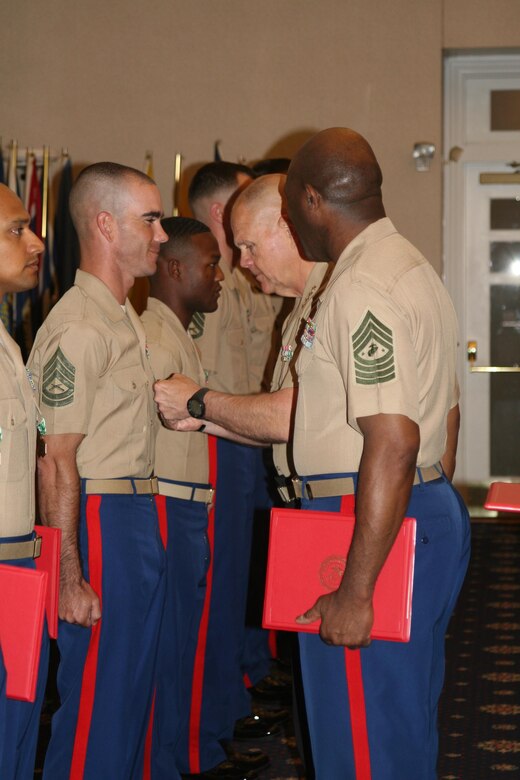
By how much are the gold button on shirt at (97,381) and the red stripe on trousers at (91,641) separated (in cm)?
10

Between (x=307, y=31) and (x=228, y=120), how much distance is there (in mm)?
859

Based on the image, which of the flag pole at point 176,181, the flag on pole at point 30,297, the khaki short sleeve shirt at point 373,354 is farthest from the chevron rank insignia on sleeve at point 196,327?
the flag pole at point 176,181

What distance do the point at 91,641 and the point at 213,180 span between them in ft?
7.44

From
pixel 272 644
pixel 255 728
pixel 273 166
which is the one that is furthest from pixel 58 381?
pixel 273 166

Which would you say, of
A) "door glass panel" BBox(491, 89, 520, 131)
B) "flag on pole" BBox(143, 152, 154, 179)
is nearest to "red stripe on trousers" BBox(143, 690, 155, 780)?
"flag on pole" BBox(143, 152, 154, 179)

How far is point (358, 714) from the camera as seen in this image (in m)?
1.87

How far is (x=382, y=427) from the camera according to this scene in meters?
1.76

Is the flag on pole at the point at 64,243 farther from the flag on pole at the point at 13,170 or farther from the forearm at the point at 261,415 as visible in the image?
the forearm at the point at 261,415

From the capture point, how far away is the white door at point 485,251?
740 cm

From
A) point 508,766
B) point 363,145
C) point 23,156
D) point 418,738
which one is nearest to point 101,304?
point 363,145

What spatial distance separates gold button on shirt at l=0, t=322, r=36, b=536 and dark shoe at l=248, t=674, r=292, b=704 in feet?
6.56

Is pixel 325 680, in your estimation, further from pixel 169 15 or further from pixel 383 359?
pixel 169 15

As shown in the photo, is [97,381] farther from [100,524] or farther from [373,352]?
[373,352]

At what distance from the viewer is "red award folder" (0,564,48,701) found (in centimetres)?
170
